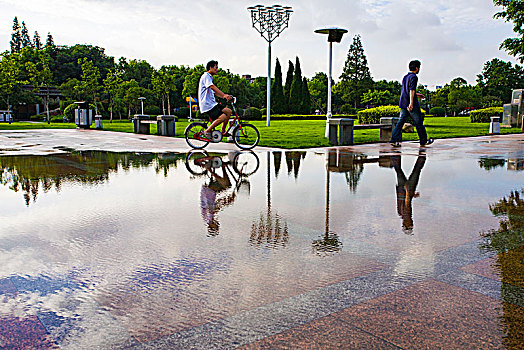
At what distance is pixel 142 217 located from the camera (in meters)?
4.75

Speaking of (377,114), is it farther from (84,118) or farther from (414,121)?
(84,118)

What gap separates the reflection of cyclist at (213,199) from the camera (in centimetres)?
452

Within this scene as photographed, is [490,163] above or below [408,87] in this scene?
below

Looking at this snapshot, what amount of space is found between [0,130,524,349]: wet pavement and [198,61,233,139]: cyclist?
4.48m

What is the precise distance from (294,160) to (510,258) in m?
6.50

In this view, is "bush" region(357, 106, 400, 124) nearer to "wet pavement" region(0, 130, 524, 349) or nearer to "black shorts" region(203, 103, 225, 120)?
"black shorts" region(203, 103, 225, 120)

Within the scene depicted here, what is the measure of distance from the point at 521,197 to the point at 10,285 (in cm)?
533

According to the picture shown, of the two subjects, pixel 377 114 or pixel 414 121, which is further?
pixel 377 114

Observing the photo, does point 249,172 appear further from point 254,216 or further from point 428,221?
point 428,221

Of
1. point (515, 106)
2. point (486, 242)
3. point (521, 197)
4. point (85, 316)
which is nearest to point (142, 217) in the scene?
point (85, 316)

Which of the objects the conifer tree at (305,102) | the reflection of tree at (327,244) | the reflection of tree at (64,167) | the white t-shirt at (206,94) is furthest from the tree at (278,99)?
the reflection of tree at (327,244)

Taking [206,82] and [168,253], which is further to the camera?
[206,82]

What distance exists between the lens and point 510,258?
3398 mm

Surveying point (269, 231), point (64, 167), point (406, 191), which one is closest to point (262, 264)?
point (269, 231)
